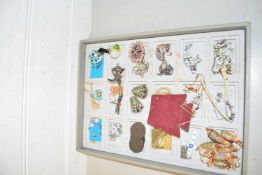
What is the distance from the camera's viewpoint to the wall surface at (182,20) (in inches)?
28.7

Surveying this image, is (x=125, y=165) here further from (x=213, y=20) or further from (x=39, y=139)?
(x=213, y=20)

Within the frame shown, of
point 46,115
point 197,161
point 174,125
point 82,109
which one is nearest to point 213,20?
point 174,125

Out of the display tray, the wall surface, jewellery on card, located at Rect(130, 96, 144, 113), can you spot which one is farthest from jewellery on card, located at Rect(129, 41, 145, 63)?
jewellery on card, located at Rect(130, 96, 144, 113)

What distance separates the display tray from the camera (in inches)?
29.3

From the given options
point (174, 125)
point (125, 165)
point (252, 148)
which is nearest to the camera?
point (252, 148)

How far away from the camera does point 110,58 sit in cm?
100

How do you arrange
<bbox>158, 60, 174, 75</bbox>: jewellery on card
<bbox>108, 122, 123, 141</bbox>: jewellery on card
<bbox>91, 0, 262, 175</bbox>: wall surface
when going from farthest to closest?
1. <bbox>108, 122, 123, 141</bbox>: jewellery on card
2. <bbox>158, 60, 174, 75</bbox>: jewellery on card
3. <bbox>91, 0, 262, 175</bbox>: wall surface

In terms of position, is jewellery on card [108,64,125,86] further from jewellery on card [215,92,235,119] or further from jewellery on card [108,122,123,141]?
jewellery on card [215,92,235,119]

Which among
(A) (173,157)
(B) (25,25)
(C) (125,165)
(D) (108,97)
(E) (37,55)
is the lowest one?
(C) (125,165)

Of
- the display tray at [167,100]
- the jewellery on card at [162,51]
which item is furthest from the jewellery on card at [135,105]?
the jewellery on card at [162,51]

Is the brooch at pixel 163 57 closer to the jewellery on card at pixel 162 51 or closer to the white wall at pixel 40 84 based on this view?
the jewellery on card at pixel 162 51

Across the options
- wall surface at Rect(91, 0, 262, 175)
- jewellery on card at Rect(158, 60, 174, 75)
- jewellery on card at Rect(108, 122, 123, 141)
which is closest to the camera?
wall surface at Rect(91, 0, 262, 175)

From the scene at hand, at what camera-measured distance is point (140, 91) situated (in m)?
0.91

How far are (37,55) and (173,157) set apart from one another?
891mm
